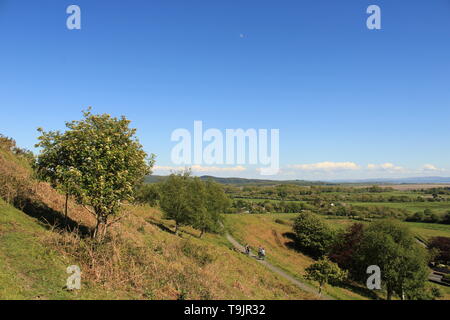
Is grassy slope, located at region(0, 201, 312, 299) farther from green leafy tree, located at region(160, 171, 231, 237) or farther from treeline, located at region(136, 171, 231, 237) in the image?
green leafy tree, located at region(160, 171, 231, 237)

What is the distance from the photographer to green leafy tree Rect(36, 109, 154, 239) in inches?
579

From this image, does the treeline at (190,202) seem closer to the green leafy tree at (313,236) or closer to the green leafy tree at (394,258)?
the green leafy tree at (394,258)

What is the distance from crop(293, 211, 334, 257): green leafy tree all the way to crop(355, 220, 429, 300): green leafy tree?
1536 cm

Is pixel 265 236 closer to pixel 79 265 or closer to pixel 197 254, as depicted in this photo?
pixel 197 254

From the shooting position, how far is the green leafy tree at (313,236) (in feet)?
213

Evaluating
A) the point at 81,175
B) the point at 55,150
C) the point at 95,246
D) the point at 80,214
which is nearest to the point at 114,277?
the point at 95,246

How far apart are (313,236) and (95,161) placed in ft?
205

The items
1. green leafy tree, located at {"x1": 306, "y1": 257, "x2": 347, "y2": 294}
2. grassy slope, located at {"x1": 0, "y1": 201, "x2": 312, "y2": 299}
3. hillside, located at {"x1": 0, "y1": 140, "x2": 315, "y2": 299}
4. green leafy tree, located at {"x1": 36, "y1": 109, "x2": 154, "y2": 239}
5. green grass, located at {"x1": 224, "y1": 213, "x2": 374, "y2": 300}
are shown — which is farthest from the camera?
green grass, located at {"x1": 224, "y1": 213, "x2": 374, "y2": 300}

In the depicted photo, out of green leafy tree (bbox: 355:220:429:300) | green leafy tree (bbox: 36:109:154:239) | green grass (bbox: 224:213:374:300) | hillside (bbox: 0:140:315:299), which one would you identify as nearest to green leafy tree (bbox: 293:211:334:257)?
green grass (bbox: 224:213:374:300)

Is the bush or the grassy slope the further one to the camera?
the bush

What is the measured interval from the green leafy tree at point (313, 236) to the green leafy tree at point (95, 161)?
194 feet

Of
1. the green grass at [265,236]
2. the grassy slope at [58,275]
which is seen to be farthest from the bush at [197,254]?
the green grass at [265,236]
